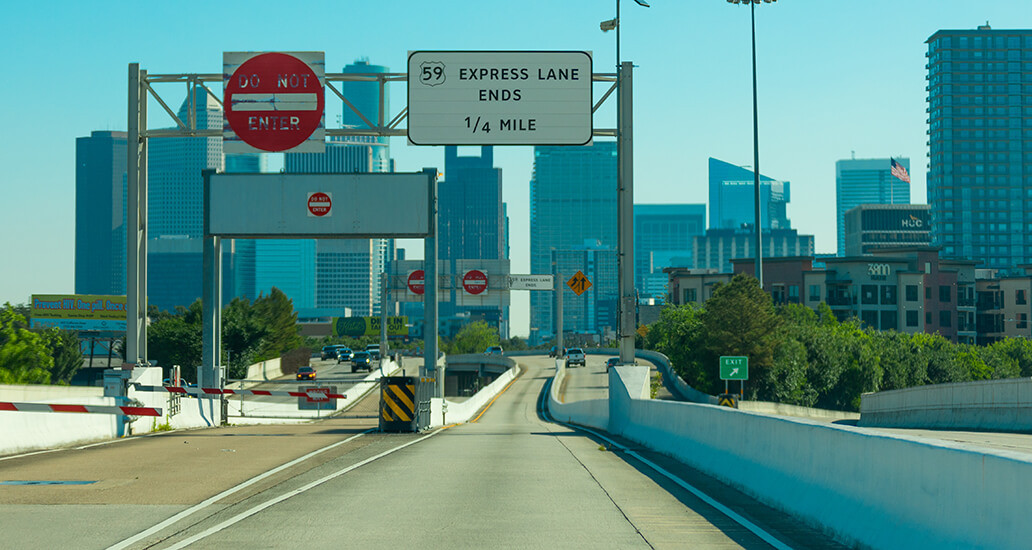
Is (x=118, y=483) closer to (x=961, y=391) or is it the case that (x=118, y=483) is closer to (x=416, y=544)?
(x=416, y=544)

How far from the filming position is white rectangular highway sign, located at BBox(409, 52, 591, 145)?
27.2m

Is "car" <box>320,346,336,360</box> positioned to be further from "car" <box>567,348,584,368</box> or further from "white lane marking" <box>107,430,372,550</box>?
"white lane marking" <box>107,430,372,550</box>

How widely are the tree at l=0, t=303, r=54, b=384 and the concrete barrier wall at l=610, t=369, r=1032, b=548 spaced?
57.7 metres

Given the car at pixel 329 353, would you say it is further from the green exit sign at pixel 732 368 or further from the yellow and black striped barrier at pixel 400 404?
the yellow and black striped barrier at pixel 400 404

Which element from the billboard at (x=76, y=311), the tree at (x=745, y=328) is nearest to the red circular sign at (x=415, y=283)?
the tree at (x=745, y=328)

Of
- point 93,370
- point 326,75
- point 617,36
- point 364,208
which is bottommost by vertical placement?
point 93,370

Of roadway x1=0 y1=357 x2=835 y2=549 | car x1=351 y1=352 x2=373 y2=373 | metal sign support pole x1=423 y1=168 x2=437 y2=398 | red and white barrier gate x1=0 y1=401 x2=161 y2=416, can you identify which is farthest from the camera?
car x1=351 y1=352 x2=373 y2=373

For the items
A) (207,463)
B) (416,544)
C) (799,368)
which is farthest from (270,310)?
(416,544)

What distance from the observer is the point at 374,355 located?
105500mm

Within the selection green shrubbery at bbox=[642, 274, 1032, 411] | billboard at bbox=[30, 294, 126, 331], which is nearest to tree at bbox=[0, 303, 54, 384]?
green shrubbery at bbox=[642, 274, 1032, 411]

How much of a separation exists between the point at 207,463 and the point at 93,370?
4199 inches

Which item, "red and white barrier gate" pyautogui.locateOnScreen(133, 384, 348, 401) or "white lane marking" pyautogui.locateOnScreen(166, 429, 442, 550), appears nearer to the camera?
"white lane marking" pyautogui.locateOnScreen(166, 429, 442, 550)

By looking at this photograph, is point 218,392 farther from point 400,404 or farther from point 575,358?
point 575,358

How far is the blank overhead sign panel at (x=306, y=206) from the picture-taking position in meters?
38.5
